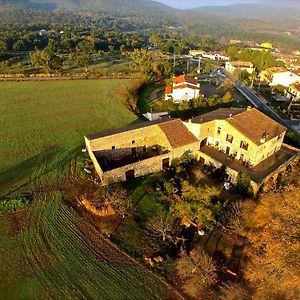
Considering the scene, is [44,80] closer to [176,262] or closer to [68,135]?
[68,135]

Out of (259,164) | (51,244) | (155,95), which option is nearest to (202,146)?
(259,164)

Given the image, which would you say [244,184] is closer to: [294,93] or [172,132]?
[172,132]

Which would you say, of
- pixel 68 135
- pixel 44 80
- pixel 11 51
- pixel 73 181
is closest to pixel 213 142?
pixel 73 181

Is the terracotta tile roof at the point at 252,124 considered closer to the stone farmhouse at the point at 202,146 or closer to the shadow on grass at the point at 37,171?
the stone farmhouse at the point at 202,146

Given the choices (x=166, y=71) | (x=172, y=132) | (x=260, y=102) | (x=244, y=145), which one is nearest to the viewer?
(x=244, y=145)

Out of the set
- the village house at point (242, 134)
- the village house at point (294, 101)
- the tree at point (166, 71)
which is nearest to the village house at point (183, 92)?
the tree at point (166, 71)

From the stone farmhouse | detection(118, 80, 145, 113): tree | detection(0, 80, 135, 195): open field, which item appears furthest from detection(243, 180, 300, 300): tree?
detection(118, 80, 145, 113): tree

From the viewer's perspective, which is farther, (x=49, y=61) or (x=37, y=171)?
(x=49, y=61)
